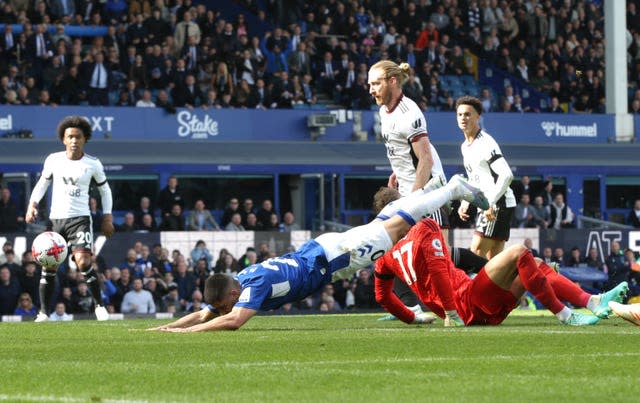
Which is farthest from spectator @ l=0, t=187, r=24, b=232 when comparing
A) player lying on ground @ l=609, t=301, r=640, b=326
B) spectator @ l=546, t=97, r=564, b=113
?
spectator @ l=546, t=97, r=564, b=113

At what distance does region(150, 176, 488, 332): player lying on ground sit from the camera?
1049 cm

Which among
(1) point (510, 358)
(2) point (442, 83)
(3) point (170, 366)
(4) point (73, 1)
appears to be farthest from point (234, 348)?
(2) point (442, 83)

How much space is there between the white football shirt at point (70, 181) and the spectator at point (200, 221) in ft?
35.1

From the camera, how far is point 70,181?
15.7 metres

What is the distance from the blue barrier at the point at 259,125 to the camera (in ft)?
89.6

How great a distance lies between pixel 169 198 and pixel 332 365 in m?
18.5

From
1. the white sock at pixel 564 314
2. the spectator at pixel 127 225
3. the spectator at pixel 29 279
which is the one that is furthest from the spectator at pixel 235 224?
the white sock at pixel 564 314

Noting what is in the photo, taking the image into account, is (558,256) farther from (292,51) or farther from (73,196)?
(73,196)

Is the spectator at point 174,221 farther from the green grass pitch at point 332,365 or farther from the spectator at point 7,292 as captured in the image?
the green grass pitch at point 332,365

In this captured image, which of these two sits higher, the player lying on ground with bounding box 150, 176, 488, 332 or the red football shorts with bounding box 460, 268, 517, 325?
the player lying on ground with bounding box 150, 176, 488, 332

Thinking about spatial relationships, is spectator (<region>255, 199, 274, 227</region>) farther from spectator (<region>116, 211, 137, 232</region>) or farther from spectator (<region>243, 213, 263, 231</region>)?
spectator (<region>116, 211, 137, 232</region>)

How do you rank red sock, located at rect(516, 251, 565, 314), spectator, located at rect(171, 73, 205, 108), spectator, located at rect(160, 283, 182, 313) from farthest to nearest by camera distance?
spectator, located at rect(171, 73, 205, 108), spectator, located at rect(160, 283, 182, 313), red sock, located at rect(516, 251, 565, 314)

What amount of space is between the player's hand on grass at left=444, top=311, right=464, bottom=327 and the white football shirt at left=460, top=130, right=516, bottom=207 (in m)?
3.11

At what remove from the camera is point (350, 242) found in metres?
10.8
